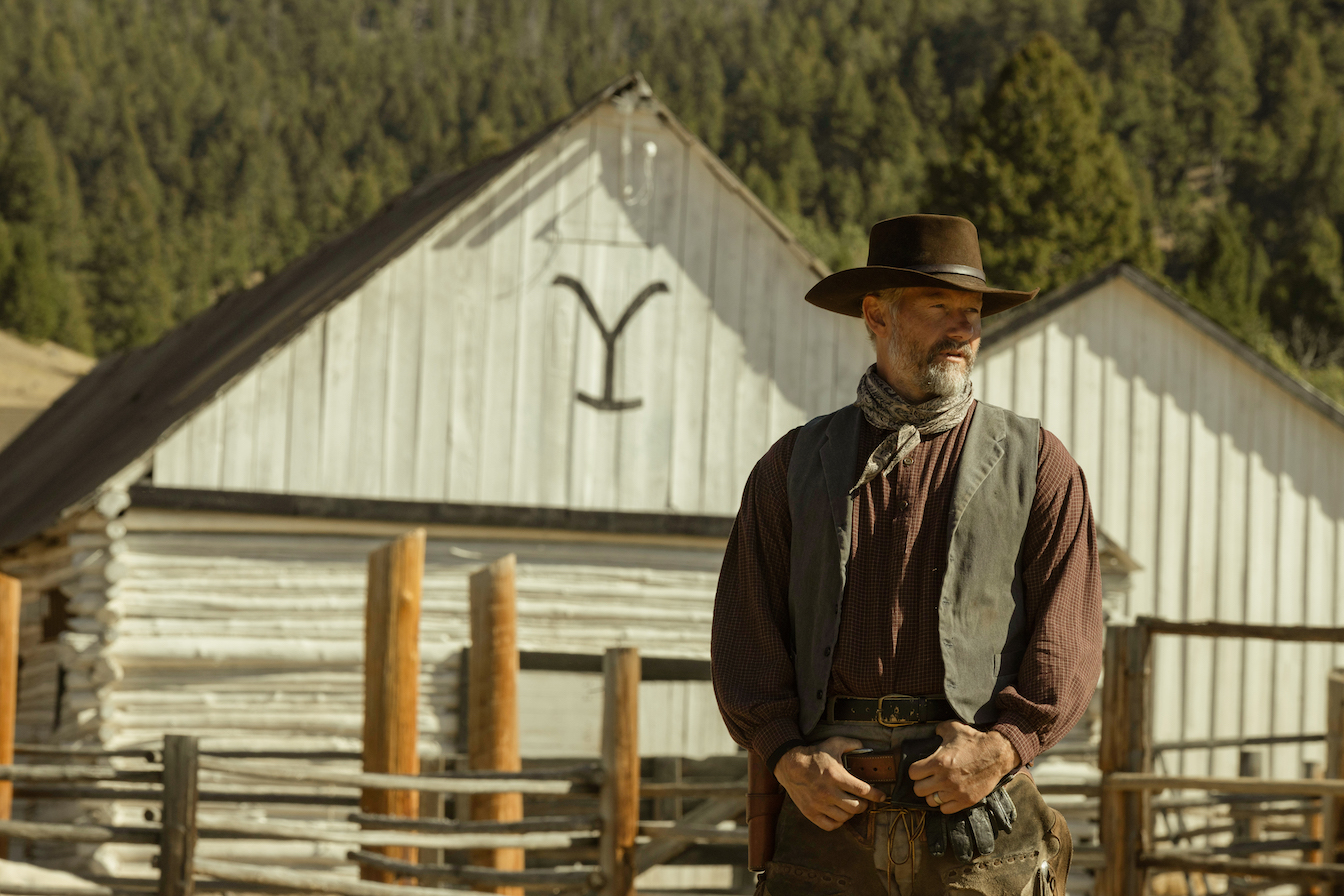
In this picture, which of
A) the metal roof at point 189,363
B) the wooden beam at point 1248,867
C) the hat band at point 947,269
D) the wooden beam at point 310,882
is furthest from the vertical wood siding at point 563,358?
the hat band at point 947,269

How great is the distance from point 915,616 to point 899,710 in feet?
0.64

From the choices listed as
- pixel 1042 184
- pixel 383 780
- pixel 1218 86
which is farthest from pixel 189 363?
pixel 1218 86

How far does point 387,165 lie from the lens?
10262 cm

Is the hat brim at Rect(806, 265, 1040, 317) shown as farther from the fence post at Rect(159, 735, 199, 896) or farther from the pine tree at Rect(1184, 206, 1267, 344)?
the pine tree at Rect(1184, 206, 1267, 344)

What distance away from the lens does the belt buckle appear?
3.64 meters

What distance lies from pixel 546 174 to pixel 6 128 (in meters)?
105

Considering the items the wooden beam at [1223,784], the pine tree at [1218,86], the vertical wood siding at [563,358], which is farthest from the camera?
the pine tree at [1218,86]

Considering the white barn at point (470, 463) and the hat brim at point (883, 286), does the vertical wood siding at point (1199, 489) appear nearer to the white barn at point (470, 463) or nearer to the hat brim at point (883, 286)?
the white barn at point (470, 463)

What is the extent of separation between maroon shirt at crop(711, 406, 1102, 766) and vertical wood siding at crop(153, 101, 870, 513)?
26.4 feet

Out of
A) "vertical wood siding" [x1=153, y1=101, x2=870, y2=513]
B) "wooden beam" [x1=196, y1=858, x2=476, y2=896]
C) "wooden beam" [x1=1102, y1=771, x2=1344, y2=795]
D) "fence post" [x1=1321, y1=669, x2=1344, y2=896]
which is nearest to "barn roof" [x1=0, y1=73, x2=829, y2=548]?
"vertical wood siding" [x1=153, y1=101, x2=870, y2=513]

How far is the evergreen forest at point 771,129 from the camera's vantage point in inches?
2110

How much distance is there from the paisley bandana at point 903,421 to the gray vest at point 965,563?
0.14ft

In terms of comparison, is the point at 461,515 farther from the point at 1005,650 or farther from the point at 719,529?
the point at 1005,650

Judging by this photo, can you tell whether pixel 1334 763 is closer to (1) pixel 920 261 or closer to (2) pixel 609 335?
(2) pixel 609 335
